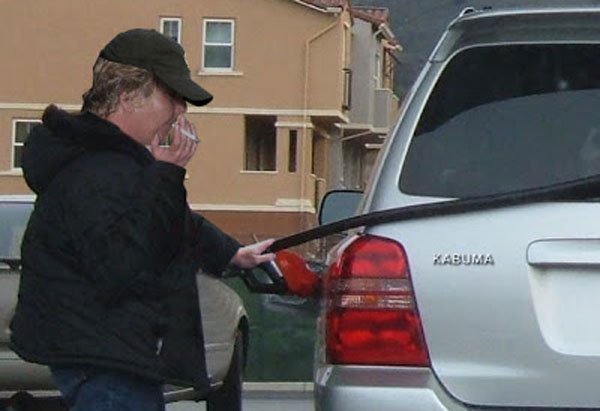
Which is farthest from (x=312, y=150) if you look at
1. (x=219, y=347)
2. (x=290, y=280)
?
(x=290, y=280)

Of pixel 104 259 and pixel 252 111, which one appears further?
pixel 252 111

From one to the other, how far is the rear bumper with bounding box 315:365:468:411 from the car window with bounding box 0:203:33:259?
20.6 ft

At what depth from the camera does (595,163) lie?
4.55m

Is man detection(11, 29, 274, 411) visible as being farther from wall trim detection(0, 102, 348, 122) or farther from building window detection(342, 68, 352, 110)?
building window detection(342, 68, 352, 110)

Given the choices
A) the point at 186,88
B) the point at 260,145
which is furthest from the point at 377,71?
the point at 186,88

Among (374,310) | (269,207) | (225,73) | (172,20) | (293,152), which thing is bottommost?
(269,207)

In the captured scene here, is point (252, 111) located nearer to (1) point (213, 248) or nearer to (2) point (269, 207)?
(2) point (269, 207)

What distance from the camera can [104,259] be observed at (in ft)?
14.5

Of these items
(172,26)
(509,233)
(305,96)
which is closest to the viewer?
(509,233)

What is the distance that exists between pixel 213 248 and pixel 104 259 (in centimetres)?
87

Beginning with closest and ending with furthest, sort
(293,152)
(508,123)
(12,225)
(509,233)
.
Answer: (509,233) < (508,123) < (12,225) < (293,152)

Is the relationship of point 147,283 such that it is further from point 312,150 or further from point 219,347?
point 312,150

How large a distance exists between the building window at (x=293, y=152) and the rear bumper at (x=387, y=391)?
4214 cm

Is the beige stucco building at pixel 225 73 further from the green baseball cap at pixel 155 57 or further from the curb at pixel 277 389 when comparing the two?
the green baseball cap at pixel 155 57
